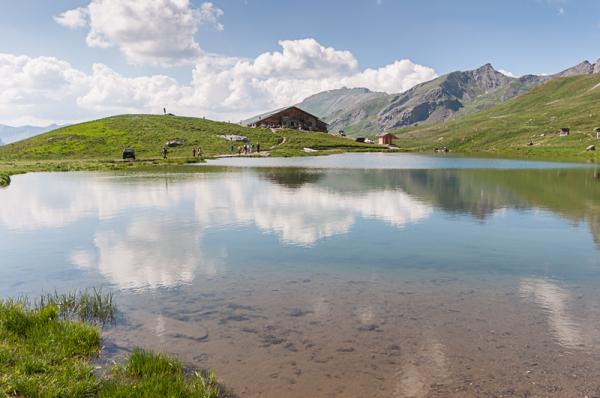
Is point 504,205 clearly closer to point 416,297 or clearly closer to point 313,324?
point 416,297

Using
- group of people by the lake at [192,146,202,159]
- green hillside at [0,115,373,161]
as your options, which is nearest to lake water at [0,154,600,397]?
group of people by the lake at [192,146,202,159]

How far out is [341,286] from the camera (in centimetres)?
1522

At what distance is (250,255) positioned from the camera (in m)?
19.4

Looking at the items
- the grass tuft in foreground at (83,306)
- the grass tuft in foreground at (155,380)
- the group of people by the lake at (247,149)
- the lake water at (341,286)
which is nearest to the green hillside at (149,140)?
the group of people by the lake at (247,149)

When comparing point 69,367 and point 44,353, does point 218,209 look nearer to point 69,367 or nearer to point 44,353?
point 44,353

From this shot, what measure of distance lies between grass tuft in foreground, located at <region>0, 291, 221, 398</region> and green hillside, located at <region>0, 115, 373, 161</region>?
9932 centimetres

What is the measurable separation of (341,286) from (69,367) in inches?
344

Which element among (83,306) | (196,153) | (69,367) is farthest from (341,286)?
(196,153)

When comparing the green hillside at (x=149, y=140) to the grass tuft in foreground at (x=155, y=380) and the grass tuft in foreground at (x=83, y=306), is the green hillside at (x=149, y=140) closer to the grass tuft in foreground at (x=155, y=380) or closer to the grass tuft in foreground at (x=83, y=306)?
the grass tuft in foreground at (x=83, y=306)

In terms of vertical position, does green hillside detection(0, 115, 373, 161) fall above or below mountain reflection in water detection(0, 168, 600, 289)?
above

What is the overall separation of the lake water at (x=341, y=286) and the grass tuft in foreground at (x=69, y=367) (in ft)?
2.26

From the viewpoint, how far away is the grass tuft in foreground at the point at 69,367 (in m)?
8.52

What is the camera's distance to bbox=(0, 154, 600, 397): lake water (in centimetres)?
967

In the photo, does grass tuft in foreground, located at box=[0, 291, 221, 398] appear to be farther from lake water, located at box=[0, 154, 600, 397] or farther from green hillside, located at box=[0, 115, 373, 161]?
green hillside, located at box=[0, 115, 373, 161]
